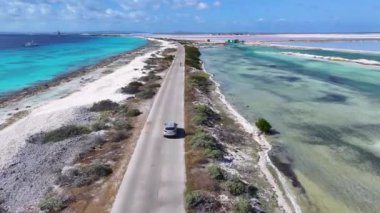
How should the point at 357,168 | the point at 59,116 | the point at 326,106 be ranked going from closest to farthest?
the point at 357,168
the point at 59,116
the point at 326,106

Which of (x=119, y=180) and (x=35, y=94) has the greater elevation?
(x=119, y=180)

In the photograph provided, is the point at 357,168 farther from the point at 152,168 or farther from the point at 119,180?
the point at 119,180

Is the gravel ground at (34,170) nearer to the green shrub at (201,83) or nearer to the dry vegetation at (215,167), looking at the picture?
the dry vegetation at (215,167)

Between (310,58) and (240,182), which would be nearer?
(240,182)

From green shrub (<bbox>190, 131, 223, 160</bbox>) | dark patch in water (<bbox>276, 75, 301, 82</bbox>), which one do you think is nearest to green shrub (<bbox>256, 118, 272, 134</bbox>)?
green shrub (<bbox>190, 131, 223, 160</bbox>)

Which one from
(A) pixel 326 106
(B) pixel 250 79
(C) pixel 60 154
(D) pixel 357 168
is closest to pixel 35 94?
(C) pixel 60 154

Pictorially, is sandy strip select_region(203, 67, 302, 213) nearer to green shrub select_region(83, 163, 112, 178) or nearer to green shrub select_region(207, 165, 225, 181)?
green shrub select_region(207, 165, 225, 181)
